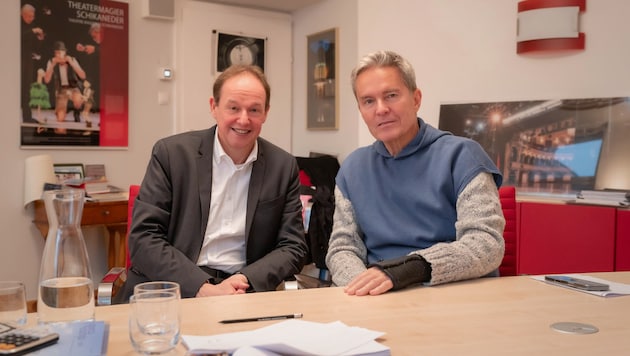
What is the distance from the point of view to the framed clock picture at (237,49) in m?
5.13

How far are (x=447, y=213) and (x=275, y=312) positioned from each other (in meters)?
0.77

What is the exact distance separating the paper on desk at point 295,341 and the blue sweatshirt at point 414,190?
2.48ft

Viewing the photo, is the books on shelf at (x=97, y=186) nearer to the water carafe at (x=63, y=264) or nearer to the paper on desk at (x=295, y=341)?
the water carafe at (x=63, y=264)

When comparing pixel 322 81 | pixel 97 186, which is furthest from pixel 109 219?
pixel 322 81

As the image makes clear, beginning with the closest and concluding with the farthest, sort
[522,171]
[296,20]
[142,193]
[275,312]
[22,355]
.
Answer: [22,355] < [275,312] < [142,193] < [522,171] < [296,20]

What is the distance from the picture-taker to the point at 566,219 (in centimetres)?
332

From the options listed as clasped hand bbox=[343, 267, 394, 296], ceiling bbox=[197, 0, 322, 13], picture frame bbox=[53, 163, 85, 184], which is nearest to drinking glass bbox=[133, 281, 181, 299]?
clasped hand bbox=[343, 267, 394, 296]

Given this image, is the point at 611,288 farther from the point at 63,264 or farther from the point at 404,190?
the point at 63,264

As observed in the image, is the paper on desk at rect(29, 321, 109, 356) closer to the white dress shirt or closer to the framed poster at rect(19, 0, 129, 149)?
the white dress shirt

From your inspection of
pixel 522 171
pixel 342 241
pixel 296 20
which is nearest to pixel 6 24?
pixel 296 20

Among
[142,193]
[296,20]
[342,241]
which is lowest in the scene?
[342,241]

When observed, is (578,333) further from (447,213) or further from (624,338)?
(447,213)

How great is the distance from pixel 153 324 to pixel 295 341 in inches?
9.7

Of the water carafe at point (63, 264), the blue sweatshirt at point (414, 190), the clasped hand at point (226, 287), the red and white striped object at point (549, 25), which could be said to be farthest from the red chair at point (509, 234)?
the red and white striped object at point (549, 25)
